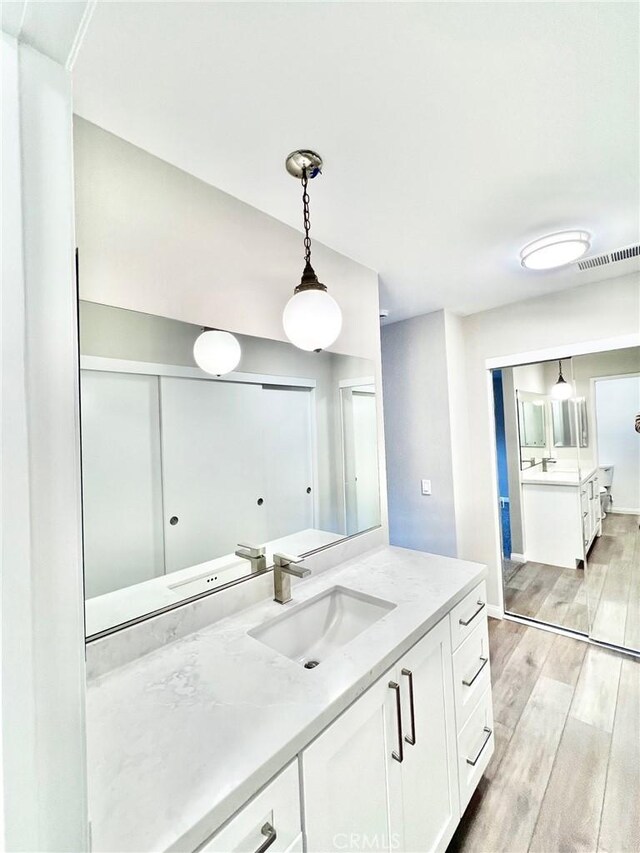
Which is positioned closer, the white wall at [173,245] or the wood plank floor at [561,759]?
the white wall at [173,245]

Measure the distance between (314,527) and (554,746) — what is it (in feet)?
5.10

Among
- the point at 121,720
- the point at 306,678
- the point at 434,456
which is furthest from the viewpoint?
the point at 434,456

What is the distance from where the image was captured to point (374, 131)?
117 centimetres

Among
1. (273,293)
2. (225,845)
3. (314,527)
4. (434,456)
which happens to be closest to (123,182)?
(273,293)

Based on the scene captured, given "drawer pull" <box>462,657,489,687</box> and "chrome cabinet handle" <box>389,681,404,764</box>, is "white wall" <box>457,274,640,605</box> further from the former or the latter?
"chrome cabinet handle" <box>389,681,404,764</box>

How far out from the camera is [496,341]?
2.91m

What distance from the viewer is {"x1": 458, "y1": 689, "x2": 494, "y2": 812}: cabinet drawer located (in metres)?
1.34

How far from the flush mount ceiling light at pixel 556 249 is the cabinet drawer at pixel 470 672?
73.9 inches

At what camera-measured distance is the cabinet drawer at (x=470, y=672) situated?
1.35m

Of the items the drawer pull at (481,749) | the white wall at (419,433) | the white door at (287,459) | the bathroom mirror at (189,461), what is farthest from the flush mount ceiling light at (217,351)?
the white wall at (419,433)

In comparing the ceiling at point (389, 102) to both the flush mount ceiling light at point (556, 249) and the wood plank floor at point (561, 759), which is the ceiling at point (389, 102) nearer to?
the flush mount ceiling light at point (556, 249)

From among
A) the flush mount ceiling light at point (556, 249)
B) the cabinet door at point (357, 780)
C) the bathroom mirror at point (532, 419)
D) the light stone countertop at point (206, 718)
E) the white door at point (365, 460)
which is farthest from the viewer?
the bathroom mirror at point (532, 419)

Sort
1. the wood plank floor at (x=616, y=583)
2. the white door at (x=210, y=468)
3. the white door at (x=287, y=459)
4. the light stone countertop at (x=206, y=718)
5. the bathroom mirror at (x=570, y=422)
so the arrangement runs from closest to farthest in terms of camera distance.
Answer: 1. the light stone countertop at (x=206, y=718)
2. the white door at (x=210, y=468)
3. the white door at (x=287, y=459)
4. the wood plank floor at (x=616, y=583)
5. the bathroom mirror at (x=570, y=422)

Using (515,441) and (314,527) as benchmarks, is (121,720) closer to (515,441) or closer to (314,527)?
(314,527)
